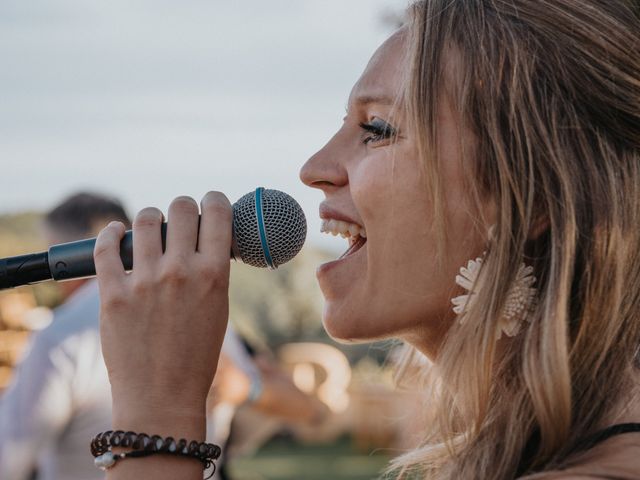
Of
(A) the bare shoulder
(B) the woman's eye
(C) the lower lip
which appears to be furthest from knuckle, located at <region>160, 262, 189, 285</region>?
(A) the bare shoulder

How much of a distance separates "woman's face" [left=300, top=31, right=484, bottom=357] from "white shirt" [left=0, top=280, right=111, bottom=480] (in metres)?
2.47

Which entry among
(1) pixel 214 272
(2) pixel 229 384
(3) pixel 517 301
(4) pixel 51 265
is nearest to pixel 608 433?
(3) pixel 517 301

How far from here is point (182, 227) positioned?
1.89 metres

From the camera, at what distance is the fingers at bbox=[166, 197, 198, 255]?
1873mm

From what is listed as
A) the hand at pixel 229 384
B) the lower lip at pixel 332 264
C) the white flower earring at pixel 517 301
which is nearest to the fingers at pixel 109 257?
the lower lip at pixel 332 264

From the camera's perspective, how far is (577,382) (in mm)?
1805

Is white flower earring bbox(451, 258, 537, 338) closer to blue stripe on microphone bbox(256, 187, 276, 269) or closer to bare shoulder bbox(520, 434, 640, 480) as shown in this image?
bare shoulder bbox(520, 434, 640, 480)

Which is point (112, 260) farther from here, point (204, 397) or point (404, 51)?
point (404, 51)

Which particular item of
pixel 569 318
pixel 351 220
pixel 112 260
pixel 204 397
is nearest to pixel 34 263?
pixel 112 260

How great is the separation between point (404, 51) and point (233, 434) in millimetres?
3521

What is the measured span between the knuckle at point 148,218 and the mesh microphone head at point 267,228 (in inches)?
6.7

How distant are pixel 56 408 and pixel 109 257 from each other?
2.51 m

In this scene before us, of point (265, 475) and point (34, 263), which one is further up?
point (34, 263)

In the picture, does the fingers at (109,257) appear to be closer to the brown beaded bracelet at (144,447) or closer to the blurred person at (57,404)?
the brown beaded bracelet at (144,447)
